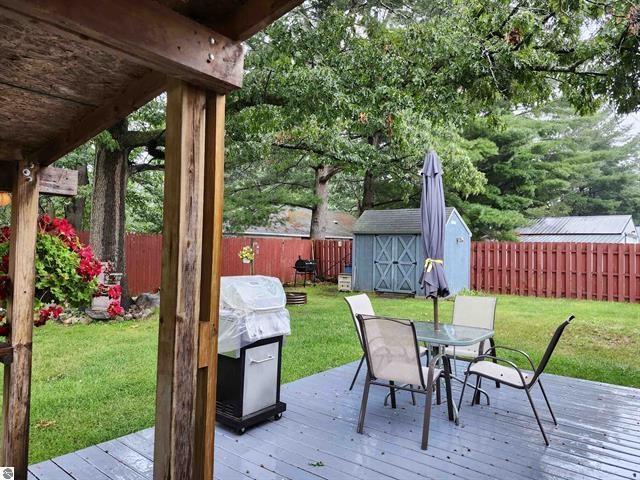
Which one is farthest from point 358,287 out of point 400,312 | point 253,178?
point 253,178

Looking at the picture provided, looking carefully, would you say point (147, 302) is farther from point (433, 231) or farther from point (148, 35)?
point (148, 35)

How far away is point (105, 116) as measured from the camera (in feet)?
6.12

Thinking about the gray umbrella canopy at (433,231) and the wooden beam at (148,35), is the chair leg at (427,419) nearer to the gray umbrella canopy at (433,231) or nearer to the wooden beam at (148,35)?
the gray umbrella canopy at (433,231)

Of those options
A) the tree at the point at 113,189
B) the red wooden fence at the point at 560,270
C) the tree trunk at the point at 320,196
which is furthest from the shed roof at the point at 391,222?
the tree at the point at 113,189

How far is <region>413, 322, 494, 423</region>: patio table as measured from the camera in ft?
10.5

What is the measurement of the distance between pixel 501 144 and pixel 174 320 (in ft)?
55.9

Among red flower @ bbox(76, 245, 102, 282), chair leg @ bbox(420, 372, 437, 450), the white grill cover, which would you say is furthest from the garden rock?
chair leg @ bbox(420, 372, 437, 450)

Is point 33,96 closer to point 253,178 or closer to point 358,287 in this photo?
point 358,287

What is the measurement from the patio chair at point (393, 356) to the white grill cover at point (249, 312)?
0.65m

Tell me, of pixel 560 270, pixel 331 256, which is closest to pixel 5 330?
pixel 560 270

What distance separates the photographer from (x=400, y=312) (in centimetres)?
855

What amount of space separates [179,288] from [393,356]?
2.08 metres

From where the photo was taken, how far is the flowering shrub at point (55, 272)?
221 cm

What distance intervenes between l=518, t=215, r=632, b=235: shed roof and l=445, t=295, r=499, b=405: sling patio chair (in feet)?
49.2
